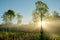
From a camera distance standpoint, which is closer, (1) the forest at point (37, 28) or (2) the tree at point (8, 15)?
(1) the forest at point (37, 28)

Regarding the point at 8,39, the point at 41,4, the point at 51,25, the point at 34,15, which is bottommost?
the point at 8,39

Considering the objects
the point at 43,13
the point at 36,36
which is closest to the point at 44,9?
the point at 43,13

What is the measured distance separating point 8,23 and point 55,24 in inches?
292

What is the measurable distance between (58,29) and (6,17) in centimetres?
791

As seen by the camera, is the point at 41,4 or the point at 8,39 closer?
the point at 8,39

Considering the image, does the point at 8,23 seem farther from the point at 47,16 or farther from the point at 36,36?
the point at 36,36

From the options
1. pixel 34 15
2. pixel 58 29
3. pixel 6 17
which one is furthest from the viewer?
pixel 6 17

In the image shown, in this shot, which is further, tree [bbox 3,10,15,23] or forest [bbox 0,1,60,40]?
tree [bbox 3,10,15,23]

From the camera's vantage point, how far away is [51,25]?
37.2ft

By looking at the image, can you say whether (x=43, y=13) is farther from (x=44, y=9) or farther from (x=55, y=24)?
(x=55, y=24)

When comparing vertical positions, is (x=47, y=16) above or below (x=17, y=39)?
above

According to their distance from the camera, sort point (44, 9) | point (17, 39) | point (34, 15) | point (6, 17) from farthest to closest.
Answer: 1. point (6, 17)
2. point (34, 15)
3. point (44, 9)
4. point (17, 39)

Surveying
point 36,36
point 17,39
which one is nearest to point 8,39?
point 17,39

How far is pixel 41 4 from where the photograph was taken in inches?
505
